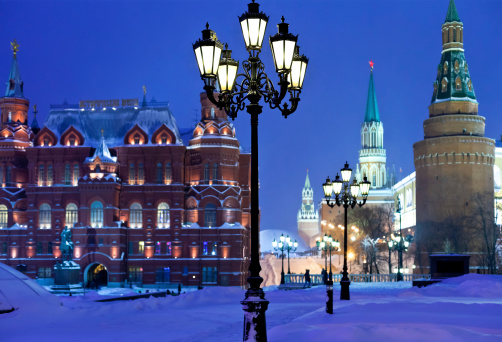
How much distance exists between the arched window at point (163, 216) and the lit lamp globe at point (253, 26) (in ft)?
211

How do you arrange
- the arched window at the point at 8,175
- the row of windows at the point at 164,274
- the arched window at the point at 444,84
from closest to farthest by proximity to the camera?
1. the row of windows at the point at 164,274
2. the arched window at the point at 8,175
3. the arched window at the point at 444,84

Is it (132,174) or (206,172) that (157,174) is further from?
(206,172)

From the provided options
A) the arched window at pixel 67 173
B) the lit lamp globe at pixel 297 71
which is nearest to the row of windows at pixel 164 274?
the arched window at pixel 67 173

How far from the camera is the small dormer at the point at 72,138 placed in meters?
79.2

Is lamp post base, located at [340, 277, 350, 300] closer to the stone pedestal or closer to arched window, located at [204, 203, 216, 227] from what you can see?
the stone pedestal

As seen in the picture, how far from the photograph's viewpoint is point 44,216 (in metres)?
77.5

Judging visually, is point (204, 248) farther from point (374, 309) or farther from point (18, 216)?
point (374, 309)

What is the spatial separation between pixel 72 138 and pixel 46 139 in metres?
2.87

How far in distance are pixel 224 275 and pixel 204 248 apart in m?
3.66

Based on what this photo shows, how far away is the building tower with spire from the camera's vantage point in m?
90.9

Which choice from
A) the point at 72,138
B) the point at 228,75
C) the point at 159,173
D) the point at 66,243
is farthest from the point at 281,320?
the point at 72,138

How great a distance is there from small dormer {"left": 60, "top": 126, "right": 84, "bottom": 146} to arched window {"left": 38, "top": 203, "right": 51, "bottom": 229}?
7262mm

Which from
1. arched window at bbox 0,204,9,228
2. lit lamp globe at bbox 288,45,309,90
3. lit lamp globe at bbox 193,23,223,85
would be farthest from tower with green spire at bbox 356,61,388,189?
lit lamp globe at bbox 193,23,223,85

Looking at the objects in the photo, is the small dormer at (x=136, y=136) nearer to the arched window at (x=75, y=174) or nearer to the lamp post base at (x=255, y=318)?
the arched window at (x=75, y=174)
